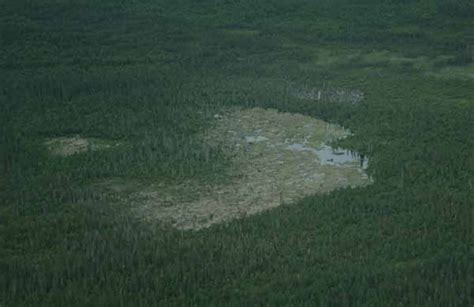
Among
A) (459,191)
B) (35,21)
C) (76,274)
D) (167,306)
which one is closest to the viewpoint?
(167,306)

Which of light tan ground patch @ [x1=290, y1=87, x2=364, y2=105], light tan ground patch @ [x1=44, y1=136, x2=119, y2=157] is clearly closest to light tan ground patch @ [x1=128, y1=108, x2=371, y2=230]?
light tan ground patch @ [x1=290, y1=87, x2=364, y2=105]

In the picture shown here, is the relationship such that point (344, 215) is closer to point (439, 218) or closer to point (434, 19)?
point (439, 218)

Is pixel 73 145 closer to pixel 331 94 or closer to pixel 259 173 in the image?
pixel 259 173

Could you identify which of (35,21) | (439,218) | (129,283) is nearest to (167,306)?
(129,283)

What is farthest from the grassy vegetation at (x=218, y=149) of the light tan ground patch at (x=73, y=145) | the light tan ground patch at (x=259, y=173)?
the light tan ground patch at (x=259, y=173)

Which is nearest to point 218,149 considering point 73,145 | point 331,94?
point 73,145

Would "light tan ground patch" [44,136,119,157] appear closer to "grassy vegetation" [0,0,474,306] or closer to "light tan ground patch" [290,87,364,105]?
"grassy vegetation" [0,0,474,306]

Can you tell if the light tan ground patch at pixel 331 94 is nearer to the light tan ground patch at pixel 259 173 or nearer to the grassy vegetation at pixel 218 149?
the grassy vegetation at pixel 218 149
